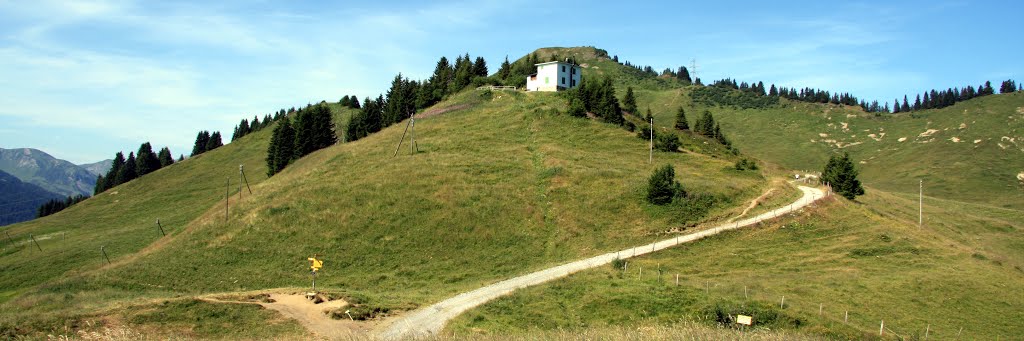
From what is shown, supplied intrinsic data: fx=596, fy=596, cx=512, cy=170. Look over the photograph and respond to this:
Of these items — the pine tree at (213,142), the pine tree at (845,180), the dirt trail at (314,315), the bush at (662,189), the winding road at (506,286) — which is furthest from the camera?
the pine tree at (213,142)

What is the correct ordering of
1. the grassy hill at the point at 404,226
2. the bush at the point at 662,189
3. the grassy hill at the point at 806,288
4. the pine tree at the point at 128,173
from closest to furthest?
the grassy hill at the point at 806,288, the grassy hill at the point at 404,226, the bush at the point at 662,189, the pine tree at the point at 128,173

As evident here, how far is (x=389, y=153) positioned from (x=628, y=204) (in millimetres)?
29981

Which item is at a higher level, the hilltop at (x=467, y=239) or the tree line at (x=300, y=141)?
the tree line at (x=300, y=141)

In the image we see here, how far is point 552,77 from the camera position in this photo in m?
105

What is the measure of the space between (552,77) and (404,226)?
62.4m

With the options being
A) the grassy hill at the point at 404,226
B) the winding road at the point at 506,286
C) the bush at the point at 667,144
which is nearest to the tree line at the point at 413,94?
the grassy hill at the point at 404,226

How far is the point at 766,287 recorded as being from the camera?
Result: 3259 cm

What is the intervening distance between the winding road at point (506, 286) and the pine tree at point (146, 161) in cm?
13073

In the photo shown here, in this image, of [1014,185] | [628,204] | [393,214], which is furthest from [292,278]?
[1014,185]

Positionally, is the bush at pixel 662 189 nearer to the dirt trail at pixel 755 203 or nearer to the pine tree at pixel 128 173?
the dirt trail at pixel 755 203

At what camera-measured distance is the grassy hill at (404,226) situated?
129 feet

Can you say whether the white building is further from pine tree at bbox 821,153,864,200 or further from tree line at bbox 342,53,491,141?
pine tree at bbox 821,153,864,200

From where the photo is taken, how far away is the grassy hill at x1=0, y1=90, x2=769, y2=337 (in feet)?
129

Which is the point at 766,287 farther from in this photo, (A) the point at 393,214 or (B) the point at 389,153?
(B) the point at 389,153
